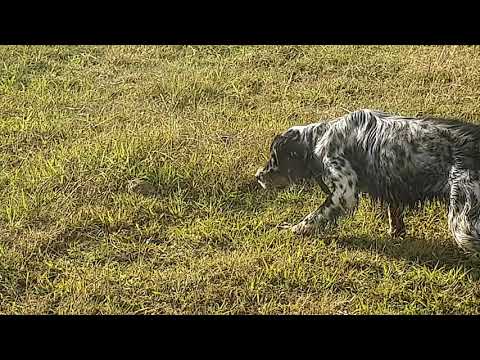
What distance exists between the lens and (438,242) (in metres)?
4.46

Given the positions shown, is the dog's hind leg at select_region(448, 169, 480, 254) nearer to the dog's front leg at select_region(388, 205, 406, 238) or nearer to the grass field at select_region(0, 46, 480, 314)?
the grass field at select_region(0, 46, 480, 314)

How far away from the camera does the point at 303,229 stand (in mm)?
4504

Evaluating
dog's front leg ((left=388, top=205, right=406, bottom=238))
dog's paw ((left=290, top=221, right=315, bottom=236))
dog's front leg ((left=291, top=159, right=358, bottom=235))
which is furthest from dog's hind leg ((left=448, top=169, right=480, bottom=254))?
dog's paw ((left=290, top=221, right=315, bottom=236))

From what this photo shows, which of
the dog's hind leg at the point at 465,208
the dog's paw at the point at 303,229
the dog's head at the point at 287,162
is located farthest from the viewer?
the dog's head at the point at 287,162

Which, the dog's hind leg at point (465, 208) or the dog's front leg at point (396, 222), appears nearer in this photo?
the dog's hind leg at point (465, 208)

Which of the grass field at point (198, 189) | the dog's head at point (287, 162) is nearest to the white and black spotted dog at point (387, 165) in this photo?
the dog's head at point (287, 162)

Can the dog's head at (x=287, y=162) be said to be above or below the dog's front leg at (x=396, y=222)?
above

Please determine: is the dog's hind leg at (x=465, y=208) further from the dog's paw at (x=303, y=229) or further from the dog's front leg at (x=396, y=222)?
the dog's paw at (x=303, y=229)

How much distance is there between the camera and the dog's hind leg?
4176 millimetres

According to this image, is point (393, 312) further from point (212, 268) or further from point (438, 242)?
point (212, 268)

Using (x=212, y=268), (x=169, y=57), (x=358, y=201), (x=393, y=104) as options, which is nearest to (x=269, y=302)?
(x=212, y=268)

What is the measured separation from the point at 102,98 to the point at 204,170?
38.8 inches

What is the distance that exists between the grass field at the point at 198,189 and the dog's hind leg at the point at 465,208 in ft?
0.45

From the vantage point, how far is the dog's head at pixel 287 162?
15.6 ft
